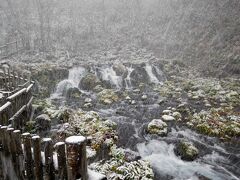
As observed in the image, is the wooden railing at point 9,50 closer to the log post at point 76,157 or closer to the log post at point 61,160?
the log post at point 61,160

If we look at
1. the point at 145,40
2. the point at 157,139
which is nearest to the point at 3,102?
the point at 157,139

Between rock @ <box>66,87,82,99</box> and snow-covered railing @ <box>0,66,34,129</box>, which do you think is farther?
rock @ <box>66,87,82,99</box>

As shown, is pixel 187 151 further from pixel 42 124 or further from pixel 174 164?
pixel 42 124

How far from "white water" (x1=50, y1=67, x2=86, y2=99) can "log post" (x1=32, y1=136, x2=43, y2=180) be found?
51.3 ft

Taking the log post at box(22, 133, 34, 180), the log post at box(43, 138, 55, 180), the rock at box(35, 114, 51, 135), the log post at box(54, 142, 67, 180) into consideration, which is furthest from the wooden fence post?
the rock at box(35, 114, 51, 135)

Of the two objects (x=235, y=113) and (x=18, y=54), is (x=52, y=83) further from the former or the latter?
(x=235, y=113)

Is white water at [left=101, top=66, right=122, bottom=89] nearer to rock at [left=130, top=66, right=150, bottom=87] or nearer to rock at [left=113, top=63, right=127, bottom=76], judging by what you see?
rock at [left=113, top=63, right=127, bottom=76]

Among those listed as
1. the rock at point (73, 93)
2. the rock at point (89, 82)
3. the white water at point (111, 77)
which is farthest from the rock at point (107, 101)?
the white water at point (111, 77)

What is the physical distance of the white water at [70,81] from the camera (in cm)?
1987

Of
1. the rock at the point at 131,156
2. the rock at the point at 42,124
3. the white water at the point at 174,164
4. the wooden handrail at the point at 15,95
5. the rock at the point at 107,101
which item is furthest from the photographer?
the rock at the point at 107,101

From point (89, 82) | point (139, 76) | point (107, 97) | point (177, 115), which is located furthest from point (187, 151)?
point (139, 76)

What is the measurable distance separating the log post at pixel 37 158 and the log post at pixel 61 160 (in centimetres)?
40

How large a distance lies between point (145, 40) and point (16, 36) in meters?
15.9

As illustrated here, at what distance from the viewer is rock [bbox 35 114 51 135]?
11.5 m
